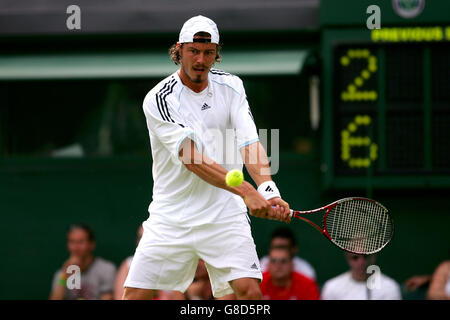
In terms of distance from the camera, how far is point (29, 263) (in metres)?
8.56

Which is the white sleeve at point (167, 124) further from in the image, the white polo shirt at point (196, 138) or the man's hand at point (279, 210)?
the man's hand at point (279, 210)

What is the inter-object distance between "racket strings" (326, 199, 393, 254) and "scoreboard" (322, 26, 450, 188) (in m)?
2.28

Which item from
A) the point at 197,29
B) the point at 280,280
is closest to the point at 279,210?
the point at 197,29

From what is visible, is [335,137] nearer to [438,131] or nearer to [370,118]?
[370,118]

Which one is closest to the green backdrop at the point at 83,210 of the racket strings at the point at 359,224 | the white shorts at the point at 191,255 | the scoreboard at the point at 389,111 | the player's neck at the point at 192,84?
the scoreboard at the point at 389,111

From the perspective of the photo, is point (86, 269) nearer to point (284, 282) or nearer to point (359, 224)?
point (284, 282)

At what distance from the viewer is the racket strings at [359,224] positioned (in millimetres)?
5395

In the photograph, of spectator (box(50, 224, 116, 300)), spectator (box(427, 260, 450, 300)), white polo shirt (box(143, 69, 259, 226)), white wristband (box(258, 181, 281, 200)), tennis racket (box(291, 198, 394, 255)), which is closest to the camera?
white wristband (box(258, 181, 281, 200))

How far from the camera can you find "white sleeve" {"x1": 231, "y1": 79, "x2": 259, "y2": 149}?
17.1ft

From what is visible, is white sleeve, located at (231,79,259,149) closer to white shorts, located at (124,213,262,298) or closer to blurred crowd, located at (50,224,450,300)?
white shorts, located at (124,213,262,298)

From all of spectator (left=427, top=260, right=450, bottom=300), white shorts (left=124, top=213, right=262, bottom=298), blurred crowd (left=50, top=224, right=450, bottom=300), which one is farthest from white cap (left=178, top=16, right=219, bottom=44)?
spectator (left=427, top=260, right=450, bottom=300)

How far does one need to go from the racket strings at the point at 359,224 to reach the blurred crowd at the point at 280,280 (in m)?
1.66

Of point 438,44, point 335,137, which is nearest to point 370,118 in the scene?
point 335,137

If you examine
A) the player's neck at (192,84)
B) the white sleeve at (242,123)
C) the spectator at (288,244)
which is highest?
the player's neck at (192,84)
